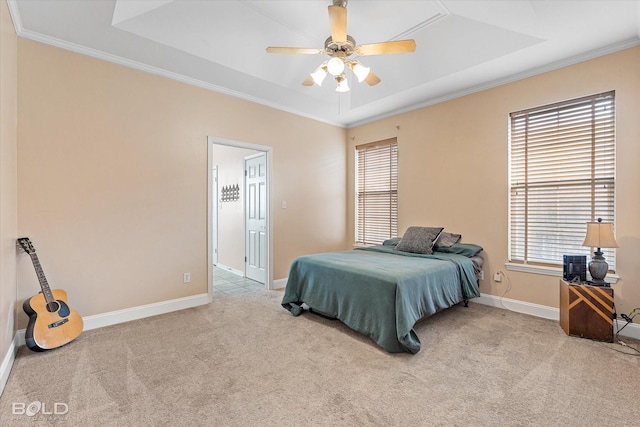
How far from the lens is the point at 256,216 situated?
4883mm

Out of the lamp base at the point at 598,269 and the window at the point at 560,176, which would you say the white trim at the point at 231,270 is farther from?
the lamp base at the point at 598,269

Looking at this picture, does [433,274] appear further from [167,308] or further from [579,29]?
[167,308]

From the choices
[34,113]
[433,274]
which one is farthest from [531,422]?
[34,113]

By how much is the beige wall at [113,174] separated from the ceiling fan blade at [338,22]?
7.13 feet

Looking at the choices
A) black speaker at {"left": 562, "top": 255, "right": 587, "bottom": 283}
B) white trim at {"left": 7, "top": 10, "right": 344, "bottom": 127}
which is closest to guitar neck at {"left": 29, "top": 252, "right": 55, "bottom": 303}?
white trim at {"left": 7, "top": 10, "right": 344, "bottom": 127}

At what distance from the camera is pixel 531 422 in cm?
164

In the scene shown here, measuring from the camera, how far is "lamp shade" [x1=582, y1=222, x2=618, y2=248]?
2561mm

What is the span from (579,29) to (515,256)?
7.51ft

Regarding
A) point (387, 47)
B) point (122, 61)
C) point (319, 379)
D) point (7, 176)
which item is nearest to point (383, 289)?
point (319, 379)

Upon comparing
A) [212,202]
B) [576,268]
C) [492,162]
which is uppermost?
[492,162]

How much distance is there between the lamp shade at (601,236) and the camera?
8.40ft

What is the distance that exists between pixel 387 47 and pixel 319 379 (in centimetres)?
253

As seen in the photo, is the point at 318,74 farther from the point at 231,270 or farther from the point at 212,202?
the point at 231,270

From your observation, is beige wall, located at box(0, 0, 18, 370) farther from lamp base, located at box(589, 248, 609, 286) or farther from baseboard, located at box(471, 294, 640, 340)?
lamp base, located at box(589, 248, 609, 286)
